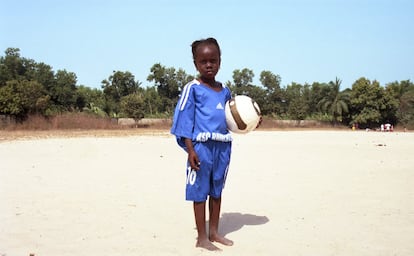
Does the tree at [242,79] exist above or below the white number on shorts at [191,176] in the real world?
above

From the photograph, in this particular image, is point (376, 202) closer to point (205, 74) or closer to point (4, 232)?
point (205, 74)

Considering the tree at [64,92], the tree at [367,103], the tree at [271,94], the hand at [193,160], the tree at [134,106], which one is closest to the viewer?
the hand at [193,160]

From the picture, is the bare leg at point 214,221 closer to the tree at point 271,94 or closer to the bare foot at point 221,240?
the bare foot at point 221,240

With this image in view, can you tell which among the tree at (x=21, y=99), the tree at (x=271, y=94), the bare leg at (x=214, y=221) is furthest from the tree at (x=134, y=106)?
the bare leg at (x=214, y=221)

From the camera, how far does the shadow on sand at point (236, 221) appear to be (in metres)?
4.69

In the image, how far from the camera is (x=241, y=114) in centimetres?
408

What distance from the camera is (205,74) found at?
13.3ft

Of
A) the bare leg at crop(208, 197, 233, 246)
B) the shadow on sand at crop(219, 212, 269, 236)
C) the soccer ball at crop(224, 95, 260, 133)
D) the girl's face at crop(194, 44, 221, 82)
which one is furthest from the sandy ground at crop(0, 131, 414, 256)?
the girl's face at crop(194, 44, 221, 82)

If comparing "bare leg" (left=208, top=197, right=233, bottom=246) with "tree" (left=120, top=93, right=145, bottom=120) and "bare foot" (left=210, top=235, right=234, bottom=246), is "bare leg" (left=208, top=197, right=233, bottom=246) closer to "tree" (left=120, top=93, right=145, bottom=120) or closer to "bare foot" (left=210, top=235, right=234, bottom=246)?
"bare foot" (left=210, top=235, right=234, bottom=246)

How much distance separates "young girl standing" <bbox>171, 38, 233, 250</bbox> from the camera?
394 cm

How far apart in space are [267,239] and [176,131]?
1.40 meters

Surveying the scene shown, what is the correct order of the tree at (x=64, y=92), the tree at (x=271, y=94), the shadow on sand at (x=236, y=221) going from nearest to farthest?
the shadow on sand at (x=236, y=221), the tree at (x=64, y=92), the tree at (x=271, y=94)

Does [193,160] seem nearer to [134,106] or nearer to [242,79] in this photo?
[134,106]

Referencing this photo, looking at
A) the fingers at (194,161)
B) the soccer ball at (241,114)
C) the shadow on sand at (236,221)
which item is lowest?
the shadow on sand at (236,221)
